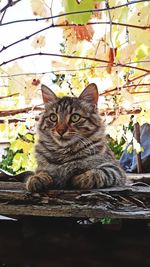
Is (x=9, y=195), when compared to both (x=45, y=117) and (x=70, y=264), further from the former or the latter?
(x=45, y=117)

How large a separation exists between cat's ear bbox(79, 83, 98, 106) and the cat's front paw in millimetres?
440

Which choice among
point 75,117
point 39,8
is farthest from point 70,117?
point 39,8

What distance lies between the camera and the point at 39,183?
4.91ft

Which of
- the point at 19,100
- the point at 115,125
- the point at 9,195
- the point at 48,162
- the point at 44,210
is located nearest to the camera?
the point at 44,210

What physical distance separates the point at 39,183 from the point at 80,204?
1.10 ft

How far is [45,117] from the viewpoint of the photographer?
6.41 feet

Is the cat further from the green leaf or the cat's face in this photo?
the green leaf

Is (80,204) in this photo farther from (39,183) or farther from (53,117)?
(53,117)

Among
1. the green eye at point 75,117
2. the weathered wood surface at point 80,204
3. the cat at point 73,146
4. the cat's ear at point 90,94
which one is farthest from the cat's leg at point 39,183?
the cat's ear at point 90,94

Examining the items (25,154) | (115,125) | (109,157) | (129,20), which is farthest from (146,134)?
(129,20)

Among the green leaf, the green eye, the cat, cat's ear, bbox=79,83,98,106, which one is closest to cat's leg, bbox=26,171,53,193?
the cat

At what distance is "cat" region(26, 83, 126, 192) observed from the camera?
165 centimetres

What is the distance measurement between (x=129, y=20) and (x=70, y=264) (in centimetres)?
79

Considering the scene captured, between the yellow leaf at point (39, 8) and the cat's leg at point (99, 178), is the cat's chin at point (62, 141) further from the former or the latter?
the yellow leaf at point (39, 8)
